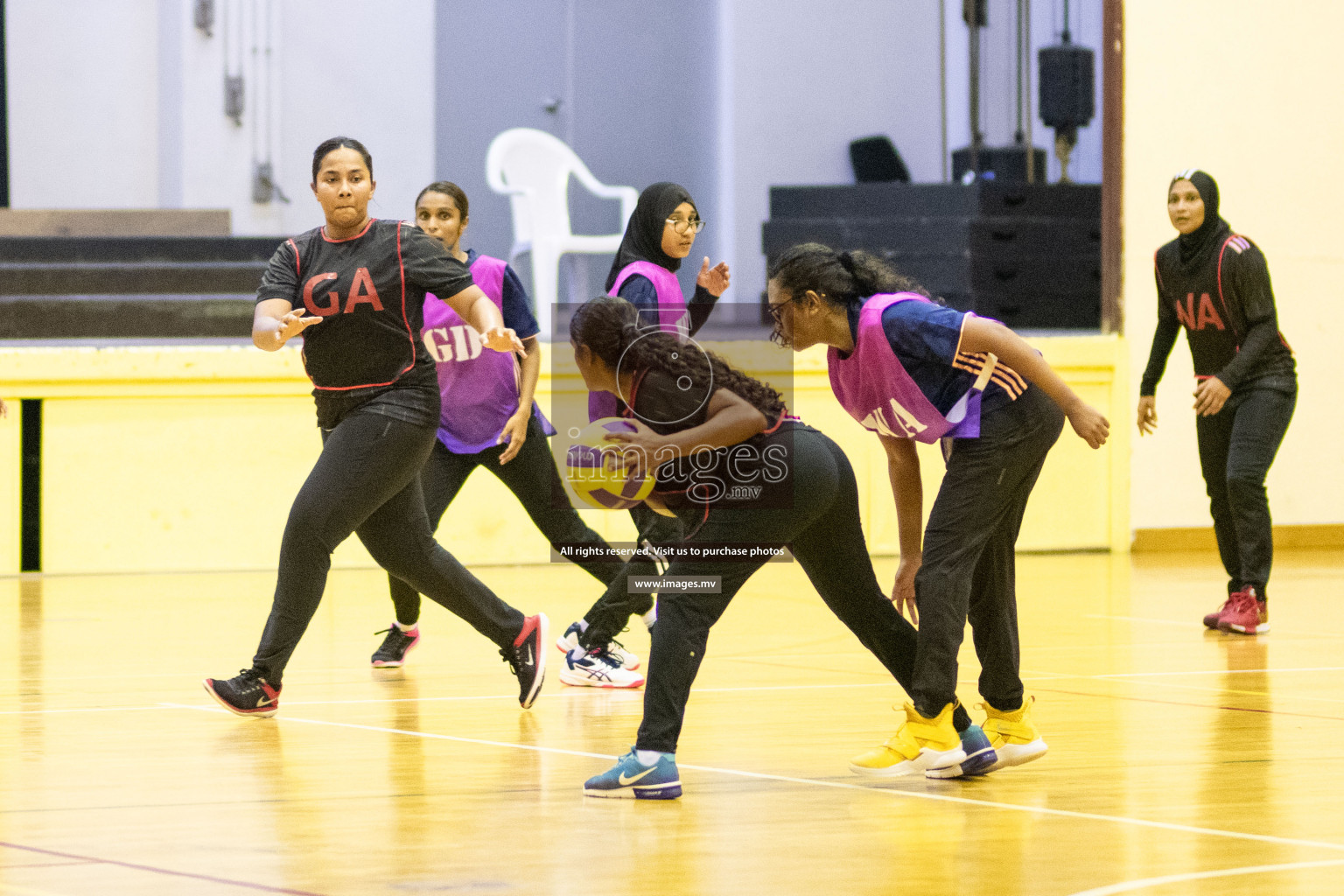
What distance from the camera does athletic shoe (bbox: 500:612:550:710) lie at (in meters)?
4.95

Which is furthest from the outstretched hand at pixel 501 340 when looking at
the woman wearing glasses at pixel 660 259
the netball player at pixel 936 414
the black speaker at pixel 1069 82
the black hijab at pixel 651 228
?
the black speaker at pixel 1069 82

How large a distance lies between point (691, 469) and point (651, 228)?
1.78 metres

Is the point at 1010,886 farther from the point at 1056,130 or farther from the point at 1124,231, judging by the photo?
the point at 1056,130

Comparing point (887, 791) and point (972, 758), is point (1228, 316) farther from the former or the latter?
point (887, 791)

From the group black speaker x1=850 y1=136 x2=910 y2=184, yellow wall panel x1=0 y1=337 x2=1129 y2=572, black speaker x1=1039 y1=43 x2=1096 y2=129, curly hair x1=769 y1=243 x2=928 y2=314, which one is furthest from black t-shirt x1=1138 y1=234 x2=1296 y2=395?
black speaker x1=850 y1=136 x2=910 y2=184

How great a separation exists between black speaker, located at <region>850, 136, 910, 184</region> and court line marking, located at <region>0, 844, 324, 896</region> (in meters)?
10.4

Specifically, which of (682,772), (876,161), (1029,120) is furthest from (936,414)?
(876,161)

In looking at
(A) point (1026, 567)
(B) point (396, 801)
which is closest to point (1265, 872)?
(B) point (396, 801)

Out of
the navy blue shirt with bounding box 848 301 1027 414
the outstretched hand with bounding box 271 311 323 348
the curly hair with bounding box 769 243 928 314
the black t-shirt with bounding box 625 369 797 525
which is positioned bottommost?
the black t-shirt with bounding box 625 369 797 525

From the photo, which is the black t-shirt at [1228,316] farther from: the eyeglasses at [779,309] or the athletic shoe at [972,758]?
the eyeglasses at [779,309]

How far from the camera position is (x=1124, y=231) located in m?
10.4

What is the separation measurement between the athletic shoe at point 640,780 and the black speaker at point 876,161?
9.67m

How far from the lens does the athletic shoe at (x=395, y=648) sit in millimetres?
6008

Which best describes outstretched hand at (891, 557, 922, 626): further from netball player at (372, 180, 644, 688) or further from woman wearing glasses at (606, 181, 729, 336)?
netball player at (372, 180, 644, 688)
